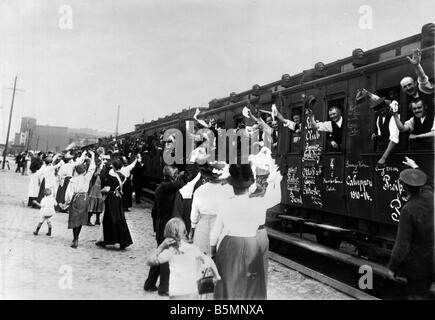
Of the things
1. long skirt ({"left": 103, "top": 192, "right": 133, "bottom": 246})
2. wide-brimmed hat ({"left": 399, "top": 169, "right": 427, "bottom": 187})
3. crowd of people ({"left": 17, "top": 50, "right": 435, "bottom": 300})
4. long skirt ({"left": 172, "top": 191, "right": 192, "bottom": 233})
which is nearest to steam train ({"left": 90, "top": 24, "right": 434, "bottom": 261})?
crowd of people ({"left": 17, "top": 50, "right": 435, "bottom": 300})

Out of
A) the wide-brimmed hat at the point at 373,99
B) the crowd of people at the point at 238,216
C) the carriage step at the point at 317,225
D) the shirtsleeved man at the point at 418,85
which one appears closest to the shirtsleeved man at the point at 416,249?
the crowd of people at the point at 238,216

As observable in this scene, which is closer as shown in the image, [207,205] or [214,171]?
[207,205]

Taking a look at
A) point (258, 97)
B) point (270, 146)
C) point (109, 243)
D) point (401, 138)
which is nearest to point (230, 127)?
point (258, 97)

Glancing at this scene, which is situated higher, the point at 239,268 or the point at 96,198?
the point at 96,198

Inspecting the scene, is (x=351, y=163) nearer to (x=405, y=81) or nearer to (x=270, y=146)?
(x=405, y=81)

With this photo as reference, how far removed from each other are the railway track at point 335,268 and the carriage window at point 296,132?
1692 mm

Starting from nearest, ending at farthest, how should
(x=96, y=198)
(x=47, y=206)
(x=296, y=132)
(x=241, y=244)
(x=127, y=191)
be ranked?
1. (x=241, y=244)
2. (x=296, y=132)
3. (x=47, y=206)
4. (x=96, y=198)
5. (x=127, y=191)

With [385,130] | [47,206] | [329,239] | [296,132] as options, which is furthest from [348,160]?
[47,206]

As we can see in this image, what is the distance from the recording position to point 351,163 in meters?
6.50

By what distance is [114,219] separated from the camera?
26.6ft

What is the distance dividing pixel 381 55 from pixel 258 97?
12.2 feet

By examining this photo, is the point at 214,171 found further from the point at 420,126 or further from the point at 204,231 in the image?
the point at 420,126

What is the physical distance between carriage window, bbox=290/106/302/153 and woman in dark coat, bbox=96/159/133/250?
3.50 metres

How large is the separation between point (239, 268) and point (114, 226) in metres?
4.69
